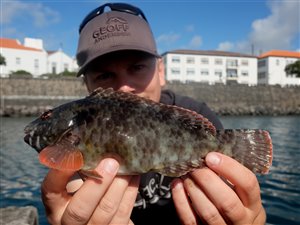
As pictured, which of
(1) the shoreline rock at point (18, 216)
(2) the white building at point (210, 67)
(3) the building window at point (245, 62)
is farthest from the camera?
(3) the building window at point (245, 62)

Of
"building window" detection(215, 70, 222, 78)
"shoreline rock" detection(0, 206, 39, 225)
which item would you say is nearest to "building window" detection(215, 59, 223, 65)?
"building window" detection(215, 70, 222, 78)

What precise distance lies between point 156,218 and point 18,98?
62501 mm

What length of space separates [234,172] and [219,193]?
238 millimetres

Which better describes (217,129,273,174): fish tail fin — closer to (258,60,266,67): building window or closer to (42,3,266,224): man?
(42,3,266,224): man

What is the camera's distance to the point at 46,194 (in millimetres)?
3172

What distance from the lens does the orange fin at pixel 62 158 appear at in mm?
2928

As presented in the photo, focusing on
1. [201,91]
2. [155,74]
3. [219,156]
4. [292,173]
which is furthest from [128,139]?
[201,91]

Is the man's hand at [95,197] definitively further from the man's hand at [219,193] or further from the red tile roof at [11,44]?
the red tile roof at [11,44]

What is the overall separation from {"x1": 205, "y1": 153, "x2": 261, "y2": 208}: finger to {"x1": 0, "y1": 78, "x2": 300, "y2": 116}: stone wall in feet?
185

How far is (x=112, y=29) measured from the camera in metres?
4.16

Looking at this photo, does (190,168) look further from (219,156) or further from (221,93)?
(221,93)

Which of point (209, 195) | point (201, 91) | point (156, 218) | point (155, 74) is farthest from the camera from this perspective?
point (201, 91)

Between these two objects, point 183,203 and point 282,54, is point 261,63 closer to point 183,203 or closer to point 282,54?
point 282,54

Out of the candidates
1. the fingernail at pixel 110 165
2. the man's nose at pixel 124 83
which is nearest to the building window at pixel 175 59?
the man's nose at pixel 124 83
